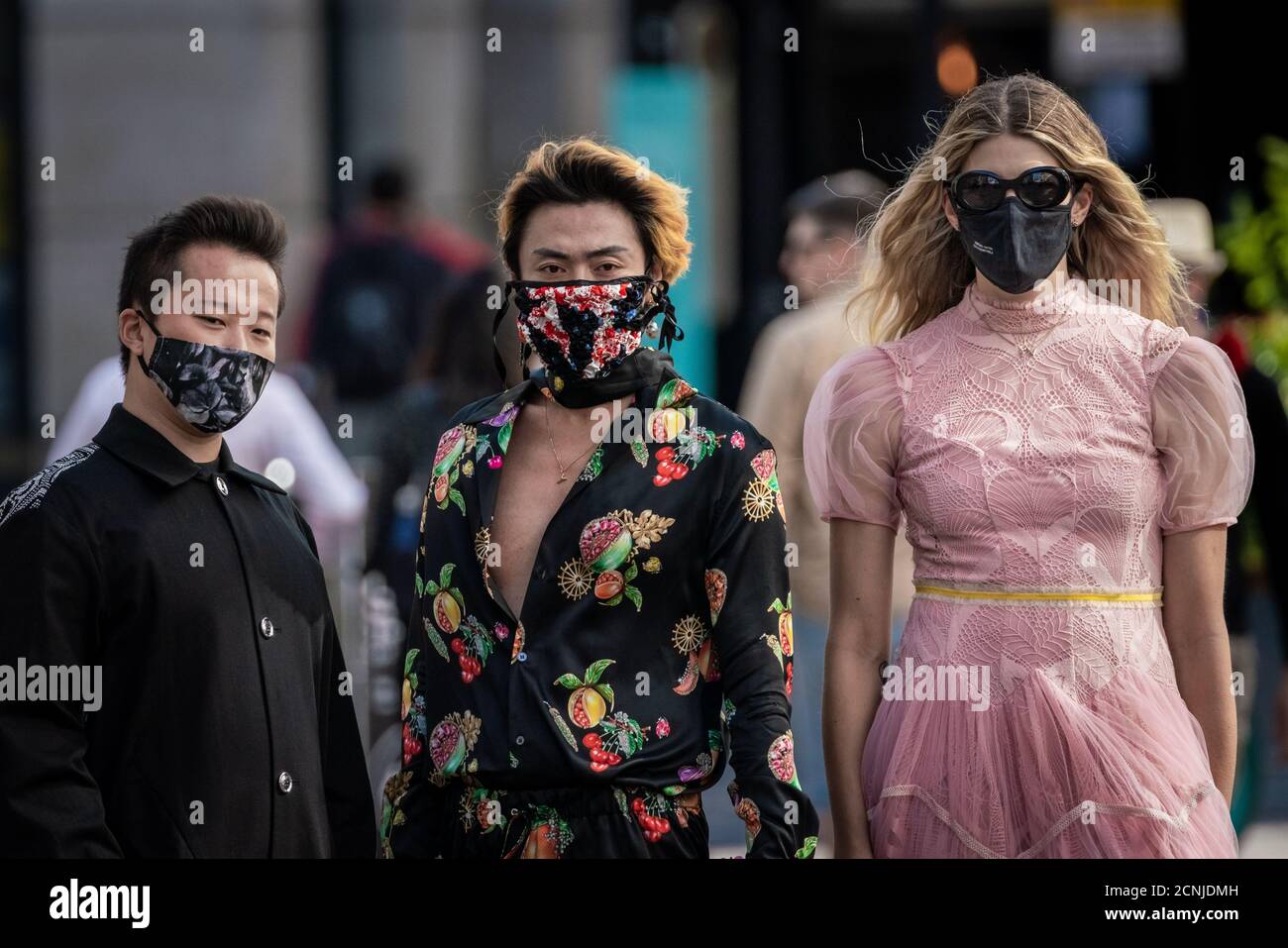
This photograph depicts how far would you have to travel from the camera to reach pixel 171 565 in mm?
3441

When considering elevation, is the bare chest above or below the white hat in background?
below

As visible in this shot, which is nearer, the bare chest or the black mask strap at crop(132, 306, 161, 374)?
the bare chest

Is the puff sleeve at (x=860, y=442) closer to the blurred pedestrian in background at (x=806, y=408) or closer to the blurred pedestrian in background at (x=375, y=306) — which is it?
the blurred pedestrian in background at (x=806, y=408)

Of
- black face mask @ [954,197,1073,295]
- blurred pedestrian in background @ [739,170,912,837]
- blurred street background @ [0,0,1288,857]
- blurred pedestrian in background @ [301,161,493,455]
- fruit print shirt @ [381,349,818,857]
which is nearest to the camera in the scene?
fruit print shirt @ [381,349,818,857]

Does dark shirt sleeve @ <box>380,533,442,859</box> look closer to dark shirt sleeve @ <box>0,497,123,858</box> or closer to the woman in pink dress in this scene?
dark shirt sleeve @ <box>0,497,123,858</box>

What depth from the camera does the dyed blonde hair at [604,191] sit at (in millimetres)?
3562

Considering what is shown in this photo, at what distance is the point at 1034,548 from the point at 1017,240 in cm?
56

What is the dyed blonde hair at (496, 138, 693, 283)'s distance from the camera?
356cm

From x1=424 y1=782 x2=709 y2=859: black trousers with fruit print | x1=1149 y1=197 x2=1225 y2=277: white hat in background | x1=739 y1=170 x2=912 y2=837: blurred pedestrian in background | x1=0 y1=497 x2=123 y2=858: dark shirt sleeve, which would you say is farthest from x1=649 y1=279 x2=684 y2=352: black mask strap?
x1=1149 y1=197 x2=1225 y2=277: white hat in background

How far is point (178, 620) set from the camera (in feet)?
11.3

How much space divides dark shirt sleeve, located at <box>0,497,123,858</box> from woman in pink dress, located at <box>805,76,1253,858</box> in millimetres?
1334

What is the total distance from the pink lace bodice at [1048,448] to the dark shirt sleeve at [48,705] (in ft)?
4.49

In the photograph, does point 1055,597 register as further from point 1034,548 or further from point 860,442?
point 860,442
